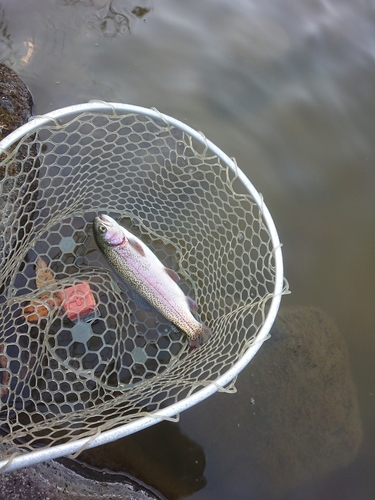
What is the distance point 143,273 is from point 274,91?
256 centimetres

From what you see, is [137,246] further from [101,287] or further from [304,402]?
[304,402]

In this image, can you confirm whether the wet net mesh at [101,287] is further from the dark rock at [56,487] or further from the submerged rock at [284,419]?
the submerged rock at [284,419]

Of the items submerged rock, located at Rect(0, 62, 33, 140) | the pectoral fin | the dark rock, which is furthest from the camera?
submerged rock, located at Rect(0, 62, 33, 140)

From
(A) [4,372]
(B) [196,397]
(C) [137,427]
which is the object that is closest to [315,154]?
(B) [196,397]

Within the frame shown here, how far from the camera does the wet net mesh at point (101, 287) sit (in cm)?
269

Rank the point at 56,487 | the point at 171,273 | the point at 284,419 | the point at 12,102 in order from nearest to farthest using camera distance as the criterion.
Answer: the point at 56,487
the point at 171,273
the point at 284,419
the point at 12,102

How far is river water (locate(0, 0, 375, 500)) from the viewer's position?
11.4 feet

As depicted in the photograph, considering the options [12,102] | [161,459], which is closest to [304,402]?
[161,459]

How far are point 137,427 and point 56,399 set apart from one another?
4.59 feet

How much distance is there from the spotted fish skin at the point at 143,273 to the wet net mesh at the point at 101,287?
0.23m

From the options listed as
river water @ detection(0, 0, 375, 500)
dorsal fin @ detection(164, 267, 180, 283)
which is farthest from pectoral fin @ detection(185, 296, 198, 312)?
river water @ detection(0, 0, 375, 500)

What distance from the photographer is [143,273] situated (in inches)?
116

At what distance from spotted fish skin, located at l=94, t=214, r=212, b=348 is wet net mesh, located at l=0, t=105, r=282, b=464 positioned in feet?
0.75

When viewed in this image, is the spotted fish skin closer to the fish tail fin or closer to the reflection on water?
the fish tail fin
